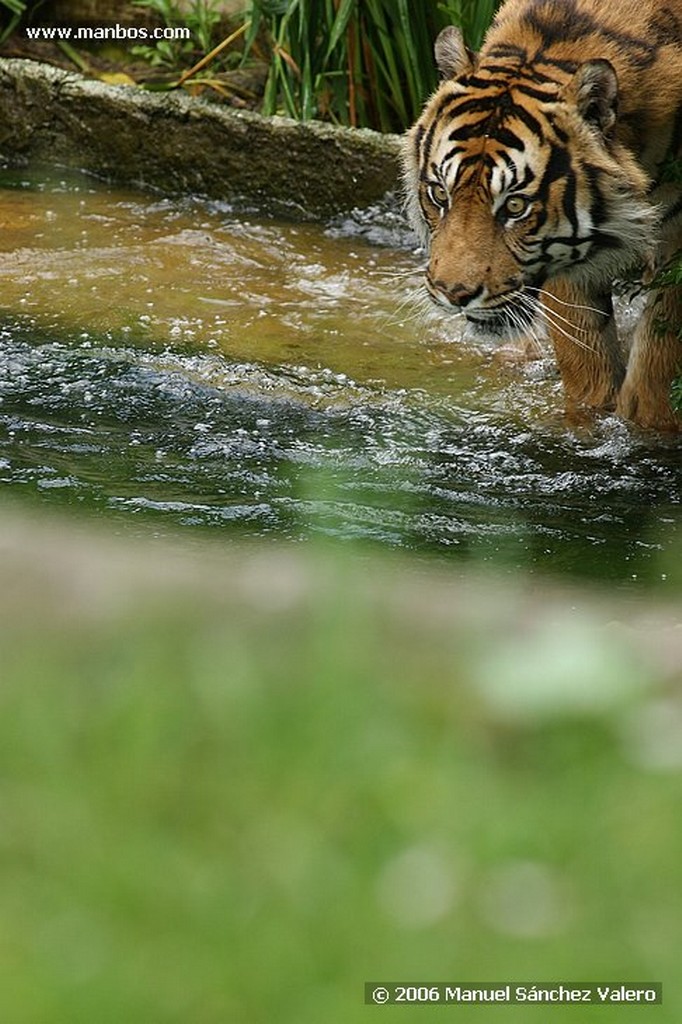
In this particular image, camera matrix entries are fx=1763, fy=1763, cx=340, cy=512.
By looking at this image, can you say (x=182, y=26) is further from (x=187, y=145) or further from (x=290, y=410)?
(x=290, y=410)

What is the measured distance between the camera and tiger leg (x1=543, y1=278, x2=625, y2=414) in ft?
19.7

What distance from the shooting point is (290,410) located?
18.9 ft

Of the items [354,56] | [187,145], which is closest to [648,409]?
[354,56]

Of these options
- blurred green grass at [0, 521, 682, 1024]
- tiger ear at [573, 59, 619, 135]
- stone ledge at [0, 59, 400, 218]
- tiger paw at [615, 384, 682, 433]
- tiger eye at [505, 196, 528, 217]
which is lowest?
tiger paw at [615, 384, 682, 433]

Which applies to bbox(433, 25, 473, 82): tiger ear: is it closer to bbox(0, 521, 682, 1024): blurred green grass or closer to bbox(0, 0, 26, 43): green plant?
bbox(0, 521, 682, 1024): blurred green grass

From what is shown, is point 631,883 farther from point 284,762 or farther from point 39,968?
point 39,968

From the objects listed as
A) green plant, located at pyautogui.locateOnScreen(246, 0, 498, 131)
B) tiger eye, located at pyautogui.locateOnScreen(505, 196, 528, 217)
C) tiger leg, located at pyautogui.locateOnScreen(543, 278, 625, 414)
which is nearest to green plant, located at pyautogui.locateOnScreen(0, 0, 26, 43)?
green plant, located at pyautogui.locateOnScreen(246, 0, 498, 131)

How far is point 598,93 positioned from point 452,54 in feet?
1.71

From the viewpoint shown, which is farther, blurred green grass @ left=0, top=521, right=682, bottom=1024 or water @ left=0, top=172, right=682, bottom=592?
water @ left=0, top=172, right=682, bottom=592

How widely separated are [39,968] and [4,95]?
7125 mm

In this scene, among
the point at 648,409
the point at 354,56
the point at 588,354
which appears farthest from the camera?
the point at 354,56

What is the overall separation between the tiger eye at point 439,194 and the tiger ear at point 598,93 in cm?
45

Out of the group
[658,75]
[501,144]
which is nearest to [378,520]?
[501,144]

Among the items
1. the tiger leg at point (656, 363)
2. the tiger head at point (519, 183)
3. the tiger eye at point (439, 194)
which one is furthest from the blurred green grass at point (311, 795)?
the tiger leg at point (656, 363)
